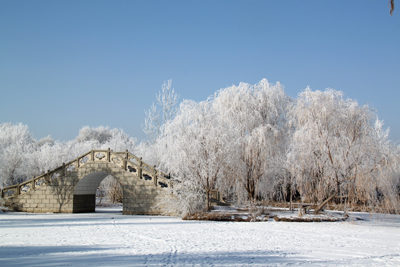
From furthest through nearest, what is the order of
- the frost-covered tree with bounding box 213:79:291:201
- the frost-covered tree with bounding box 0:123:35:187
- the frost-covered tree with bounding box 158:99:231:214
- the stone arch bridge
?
the frost-covered tree with bounding box 0:123:35:187
the stone arch bridge
the frost-covered tree with bounding box 213:79:291:201
the frost-covered tree with bounding box 158:99:231:214

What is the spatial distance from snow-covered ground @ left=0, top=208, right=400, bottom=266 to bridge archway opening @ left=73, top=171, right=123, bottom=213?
736 cm

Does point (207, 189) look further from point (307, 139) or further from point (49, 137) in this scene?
point (49, 137)

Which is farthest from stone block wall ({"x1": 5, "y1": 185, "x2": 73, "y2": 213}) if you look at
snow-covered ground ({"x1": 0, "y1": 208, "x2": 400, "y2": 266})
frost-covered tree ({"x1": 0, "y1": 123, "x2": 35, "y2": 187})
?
frost-covered tree ({"x1": 0, "y1": 123, "x2": 35, "y2": 187})

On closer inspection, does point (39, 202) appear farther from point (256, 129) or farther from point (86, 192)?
point (256, 129)

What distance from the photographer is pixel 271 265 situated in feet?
27.5

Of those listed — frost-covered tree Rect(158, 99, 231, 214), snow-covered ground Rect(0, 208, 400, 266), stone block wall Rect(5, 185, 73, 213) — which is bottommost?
snow-covered ground Rect(0, 208, 400, 266)

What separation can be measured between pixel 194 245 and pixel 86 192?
15999mm

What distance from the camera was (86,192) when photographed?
987 inches

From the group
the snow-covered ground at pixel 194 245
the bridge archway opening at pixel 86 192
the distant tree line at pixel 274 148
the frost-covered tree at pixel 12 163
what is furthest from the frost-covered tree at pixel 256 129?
the frost-covered tree at pixel 12 163

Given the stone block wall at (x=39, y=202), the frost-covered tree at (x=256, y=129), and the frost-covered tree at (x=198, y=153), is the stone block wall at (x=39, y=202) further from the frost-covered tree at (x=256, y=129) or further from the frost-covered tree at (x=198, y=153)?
the frost-covered tree at (x=256, y=129)

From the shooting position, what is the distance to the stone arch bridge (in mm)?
21688

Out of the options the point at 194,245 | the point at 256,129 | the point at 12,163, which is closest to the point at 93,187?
the point at 256,129

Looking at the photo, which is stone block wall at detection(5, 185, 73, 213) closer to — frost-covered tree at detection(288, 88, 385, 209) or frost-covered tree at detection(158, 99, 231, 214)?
frost-covered tree at detection(158, 99, 231, 214)

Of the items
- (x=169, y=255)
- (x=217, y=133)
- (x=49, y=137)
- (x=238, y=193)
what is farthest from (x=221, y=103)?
(x=49, y=137)
